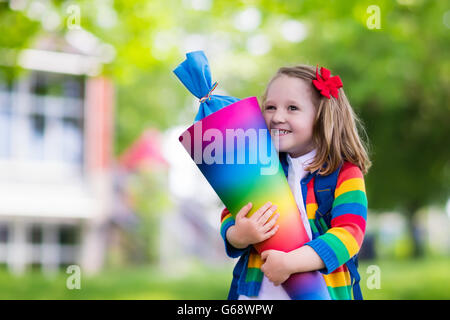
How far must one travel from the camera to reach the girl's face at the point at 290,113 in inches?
55.8

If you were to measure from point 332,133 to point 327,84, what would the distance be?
128 mm

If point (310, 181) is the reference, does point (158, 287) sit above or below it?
above

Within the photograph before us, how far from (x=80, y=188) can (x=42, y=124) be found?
1754mm

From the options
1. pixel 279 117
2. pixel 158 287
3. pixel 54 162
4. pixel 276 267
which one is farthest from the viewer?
pixel 54 162

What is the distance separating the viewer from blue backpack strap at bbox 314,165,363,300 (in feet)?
4.58

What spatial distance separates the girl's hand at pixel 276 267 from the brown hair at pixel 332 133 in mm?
245

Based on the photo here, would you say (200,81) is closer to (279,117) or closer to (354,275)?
(279,117)

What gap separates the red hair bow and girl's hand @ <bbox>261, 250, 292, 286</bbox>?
430mm

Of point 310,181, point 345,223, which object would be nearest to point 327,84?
point 310,181

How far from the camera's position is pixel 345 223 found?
134cm

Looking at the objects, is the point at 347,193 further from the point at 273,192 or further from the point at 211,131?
the point at 211,131

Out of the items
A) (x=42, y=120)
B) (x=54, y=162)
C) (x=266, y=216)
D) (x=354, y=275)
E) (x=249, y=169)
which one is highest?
(x=42, y=120)

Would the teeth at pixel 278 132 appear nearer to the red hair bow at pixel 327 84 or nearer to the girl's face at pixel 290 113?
the girl's face at pixel 290 113
